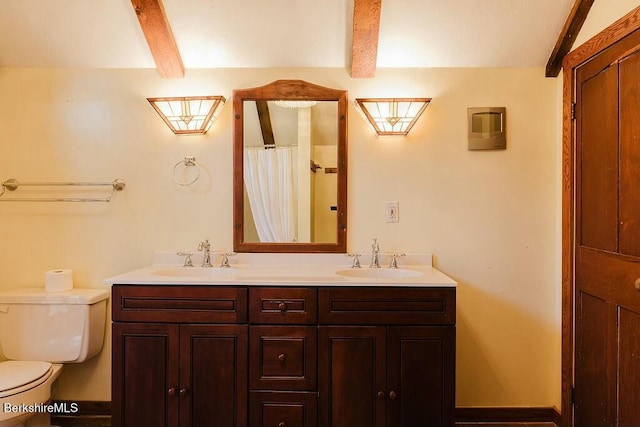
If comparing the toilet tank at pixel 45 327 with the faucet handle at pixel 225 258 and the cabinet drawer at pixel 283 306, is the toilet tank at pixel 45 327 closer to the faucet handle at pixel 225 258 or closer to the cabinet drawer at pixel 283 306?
the faucet handle at pixel 225 258

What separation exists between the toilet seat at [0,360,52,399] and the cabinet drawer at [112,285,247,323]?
1.60 feet

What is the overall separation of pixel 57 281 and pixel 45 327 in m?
0.25

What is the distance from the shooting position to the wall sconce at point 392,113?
2146 mm

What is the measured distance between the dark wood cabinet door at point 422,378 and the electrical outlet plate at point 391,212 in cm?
70

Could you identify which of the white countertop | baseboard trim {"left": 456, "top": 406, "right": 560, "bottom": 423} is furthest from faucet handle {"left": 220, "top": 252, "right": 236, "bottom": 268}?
baseboard trim {"left": 456, "top": 406, "right": 560, "bottom": 423}

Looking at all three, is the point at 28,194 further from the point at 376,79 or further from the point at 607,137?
the point at 607,137

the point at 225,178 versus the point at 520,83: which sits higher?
the point at 520,83

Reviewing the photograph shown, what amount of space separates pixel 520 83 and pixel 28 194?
9.63 ft

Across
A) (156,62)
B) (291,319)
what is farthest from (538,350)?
(156,62)

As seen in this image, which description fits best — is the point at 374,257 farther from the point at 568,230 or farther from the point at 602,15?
the point at 602,15

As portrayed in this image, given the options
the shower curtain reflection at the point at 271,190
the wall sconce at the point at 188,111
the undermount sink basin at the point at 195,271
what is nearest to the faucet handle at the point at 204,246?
the undermount sink basin at the point at 195,271

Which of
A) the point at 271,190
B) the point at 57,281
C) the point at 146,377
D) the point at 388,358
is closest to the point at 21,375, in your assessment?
the point at 57,281

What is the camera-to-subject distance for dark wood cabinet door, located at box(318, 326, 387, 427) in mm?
1711

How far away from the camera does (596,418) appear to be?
1.77m
